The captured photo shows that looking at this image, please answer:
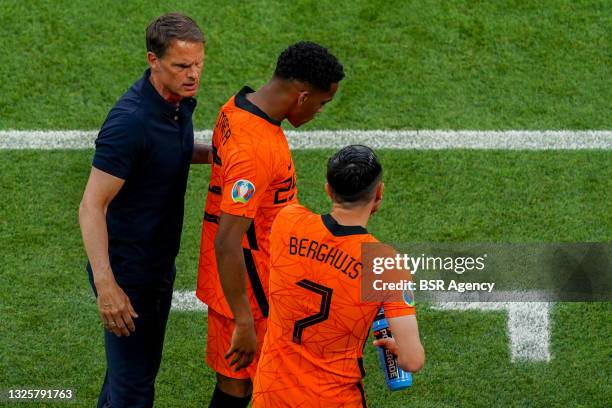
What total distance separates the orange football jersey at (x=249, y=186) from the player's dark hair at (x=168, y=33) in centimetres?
34

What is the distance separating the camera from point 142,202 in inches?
183

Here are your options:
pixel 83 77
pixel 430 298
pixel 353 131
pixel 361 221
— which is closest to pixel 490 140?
pixel 353 131

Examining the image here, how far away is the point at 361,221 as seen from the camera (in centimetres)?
401

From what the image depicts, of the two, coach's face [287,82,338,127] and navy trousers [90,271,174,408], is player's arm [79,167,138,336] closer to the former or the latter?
navy trousers [90,271,174,408]

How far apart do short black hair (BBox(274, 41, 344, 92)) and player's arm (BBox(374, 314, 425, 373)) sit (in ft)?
3.85

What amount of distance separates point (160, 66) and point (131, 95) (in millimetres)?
179

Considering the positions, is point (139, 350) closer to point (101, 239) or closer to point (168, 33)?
point (101, 239)

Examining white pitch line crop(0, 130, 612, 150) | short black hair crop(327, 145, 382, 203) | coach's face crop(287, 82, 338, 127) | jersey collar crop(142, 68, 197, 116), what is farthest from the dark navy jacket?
white pitch line crop(0, 130, 612, 150)

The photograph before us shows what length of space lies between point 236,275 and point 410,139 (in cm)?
304

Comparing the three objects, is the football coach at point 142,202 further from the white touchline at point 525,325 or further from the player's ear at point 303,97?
the white touchline at point 525,325

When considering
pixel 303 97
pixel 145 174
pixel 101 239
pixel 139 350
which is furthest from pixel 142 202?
pixel 303 97

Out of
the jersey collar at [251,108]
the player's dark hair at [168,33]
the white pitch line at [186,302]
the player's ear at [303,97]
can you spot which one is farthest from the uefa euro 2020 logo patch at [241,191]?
the white pitch line at [186,302]

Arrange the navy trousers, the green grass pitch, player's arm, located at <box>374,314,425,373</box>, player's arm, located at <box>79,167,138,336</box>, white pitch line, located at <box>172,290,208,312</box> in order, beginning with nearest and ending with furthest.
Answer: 1. player's arm, located at <box>374,314,425,373</box>
2. player's arm, located at <box>79,167,138,336</box>
3. the navy trousers
4. the green grass pitch
5. white pitch line, located at <box>172,290,208,312</box>

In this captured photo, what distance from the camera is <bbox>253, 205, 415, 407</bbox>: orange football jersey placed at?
13.0 feet
